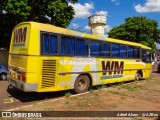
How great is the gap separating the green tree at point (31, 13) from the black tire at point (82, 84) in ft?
33.1

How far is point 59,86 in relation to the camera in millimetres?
10102

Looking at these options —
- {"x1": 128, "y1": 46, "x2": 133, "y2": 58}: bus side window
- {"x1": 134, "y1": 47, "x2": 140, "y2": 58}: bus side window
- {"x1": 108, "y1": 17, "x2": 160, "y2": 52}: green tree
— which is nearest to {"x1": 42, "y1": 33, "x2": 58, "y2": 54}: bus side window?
{"x1": 128, "y1": 46, "x2": 133, "y2": 58}: bus side window

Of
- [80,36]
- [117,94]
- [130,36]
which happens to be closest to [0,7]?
[80,36]

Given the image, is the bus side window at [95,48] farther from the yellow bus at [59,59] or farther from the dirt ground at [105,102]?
the dirt ground at [105,102]

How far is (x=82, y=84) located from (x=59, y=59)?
2216mm

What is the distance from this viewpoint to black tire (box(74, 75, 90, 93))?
1111cm

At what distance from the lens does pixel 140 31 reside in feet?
161

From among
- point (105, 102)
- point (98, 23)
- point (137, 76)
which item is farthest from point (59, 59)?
point (98, 23)

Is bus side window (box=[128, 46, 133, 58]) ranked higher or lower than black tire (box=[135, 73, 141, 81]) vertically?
higher

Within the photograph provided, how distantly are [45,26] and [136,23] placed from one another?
4249 centimetres

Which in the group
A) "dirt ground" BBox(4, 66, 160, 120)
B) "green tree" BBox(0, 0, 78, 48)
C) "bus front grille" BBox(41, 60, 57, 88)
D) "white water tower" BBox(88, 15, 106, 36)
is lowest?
"dirt ground" BBox(4, 66, 160, 120)

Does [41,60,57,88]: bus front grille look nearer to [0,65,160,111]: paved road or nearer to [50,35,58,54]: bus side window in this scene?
[50,35,58,54]: bus side window

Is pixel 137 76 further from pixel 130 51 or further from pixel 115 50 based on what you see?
pixel 115 50

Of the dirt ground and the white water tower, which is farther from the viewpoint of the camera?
the white water tower
